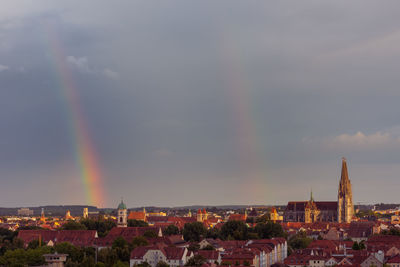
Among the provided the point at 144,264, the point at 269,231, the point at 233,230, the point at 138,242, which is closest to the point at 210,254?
the point at 144,264

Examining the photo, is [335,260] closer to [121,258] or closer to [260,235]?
[121,258]

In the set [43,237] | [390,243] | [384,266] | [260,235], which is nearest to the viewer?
[384,266]

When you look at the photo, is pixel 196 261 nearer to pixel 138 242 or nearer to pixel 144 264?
pixel 144 264

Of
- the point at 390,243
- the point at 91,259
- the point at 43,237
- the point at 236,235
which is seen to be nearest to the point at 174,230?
the point at 236,235

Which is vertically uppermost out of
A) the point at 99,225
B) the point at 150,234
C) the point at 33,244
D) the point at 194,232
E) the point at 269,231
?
the point at 99,225

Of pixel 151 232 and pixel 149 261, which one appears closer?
pixel 149 261

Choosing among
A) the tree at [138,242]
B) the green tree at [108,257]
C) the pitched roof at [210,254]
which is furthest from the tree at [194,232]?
the green tree at [108,257]

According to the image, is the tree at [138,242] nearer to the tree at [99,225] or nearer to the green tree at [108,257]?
the green tree at [108,257]

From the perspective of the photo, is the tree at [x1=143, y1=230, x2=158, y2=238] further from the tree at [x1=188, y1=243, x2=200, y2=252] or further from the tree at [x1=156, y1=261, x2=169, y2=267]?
the tree at [x1=156, y1=261, x2=169, y2=267]
